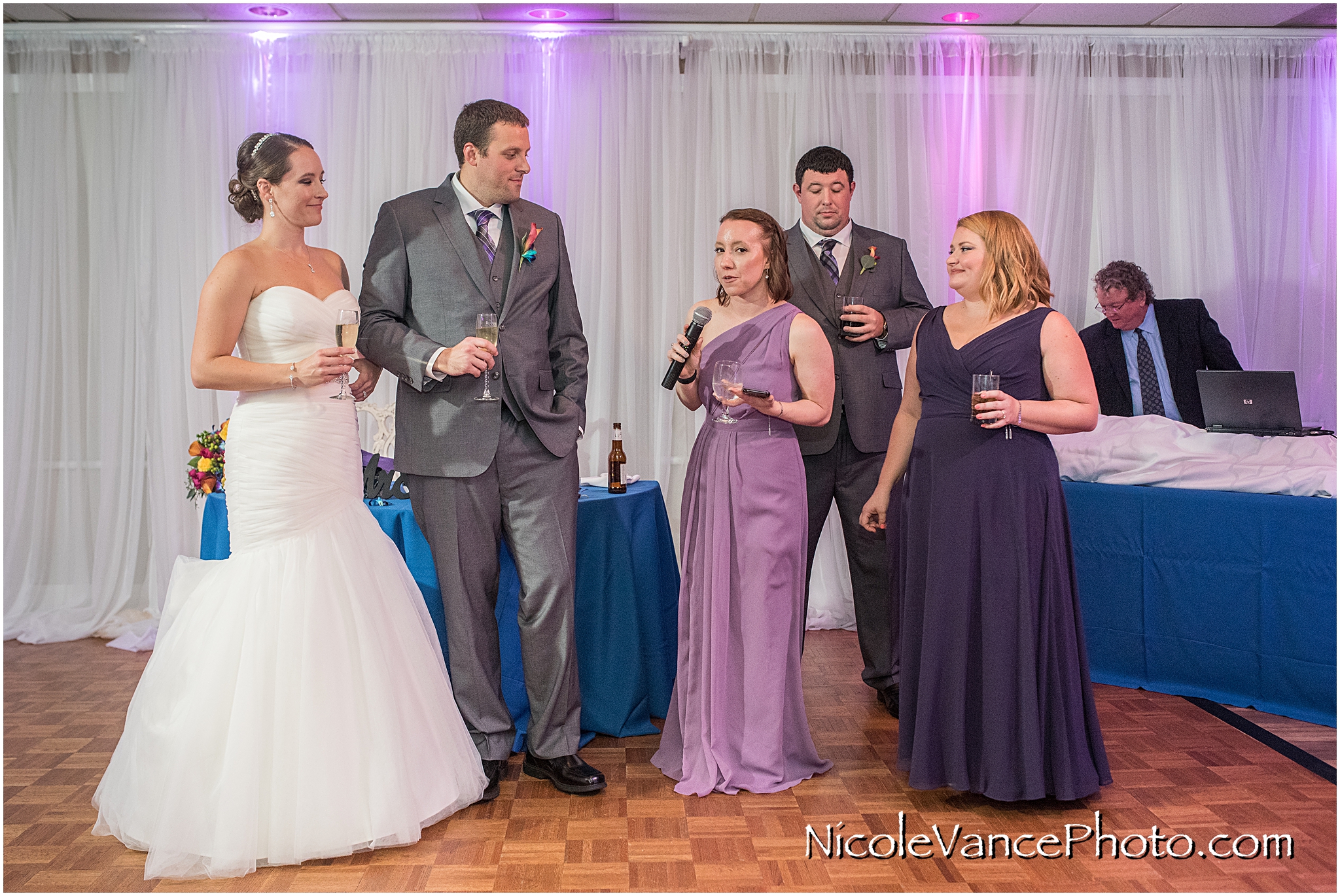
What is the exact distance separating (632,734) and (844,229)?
2.03m

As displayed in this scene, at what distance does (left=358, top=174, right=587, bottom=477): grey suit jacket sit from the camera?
3012 mm

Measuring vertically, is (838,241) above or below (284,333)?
above

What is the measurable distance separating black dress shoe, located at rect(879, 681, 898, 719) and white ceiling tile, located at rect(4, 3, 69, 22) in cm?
521

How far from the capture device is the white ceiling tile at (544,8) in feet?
17.1

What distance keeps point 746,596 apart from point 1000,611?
0.74m

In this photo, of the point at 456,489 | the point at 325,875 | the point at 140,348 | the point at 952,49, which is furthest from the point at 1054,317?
the point at 140,348

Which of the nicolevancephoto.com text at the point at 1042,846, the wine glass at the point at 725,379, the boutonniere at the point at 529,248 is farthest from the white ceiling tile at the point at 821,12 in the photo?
the nicolevancephoto.com text at the point at 1042,846

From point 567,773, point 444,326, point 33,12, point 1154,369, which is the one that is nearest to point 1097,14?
point 1154,369

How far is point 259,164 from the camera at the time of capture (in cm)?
286

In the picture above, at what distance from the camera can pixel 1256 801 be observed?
3.02 meters

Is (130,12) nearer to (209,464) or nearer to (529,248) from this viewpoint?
(209,464)

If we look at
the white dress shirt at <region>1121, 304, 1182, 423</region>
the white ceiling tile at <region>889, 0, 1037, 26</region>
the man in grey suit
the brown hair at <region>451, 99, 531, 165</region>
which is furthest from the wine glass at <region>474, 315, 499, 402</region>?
the white dress shirt at <region>1121, 304, 1182, 423</region>

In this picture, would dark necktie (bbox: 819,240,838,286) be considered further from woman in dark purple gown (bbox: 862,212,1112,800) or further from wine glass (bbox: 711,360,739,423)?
wine glass (bbox: 711,360,739,423)

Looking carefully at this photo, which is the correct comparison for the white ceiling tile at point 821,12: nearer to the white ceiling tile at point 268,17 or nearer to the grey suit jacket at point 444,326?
the white ceiling tile at point 268,17
